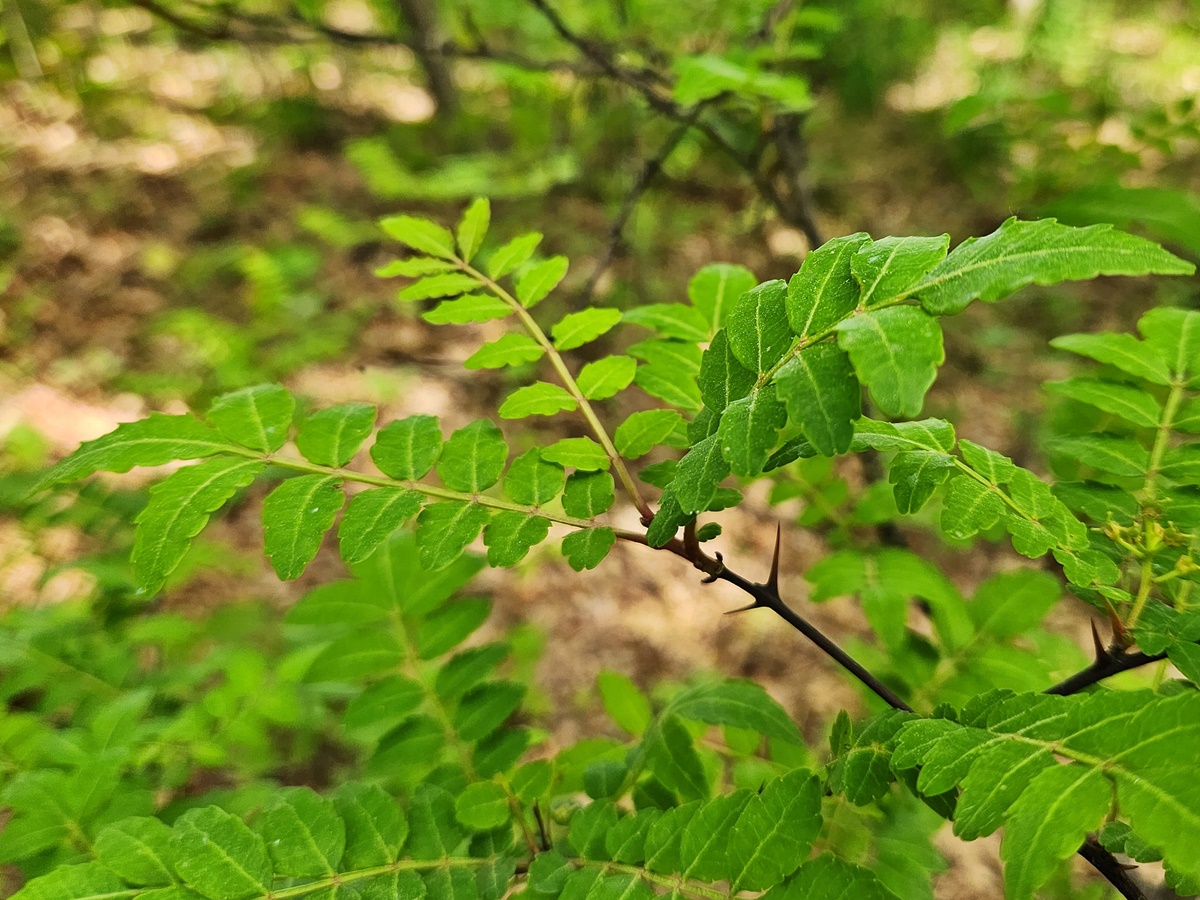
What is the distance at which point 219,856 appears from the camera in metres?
0.79

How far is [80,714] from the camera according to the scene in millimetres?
1388

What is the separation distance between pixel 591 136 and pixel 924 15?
12.6 ft

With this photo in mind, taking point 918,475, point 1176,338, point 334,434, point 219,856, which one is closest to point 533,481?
point 334,434

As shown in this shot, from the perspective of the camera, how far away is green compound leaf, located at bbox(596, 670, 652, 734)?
1486 mm

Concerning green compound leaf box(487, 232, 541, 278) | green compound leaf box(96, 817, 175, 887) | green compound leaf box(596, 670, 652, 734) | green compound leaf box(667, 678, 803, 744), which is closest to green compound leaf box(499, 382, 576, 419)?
green compound leaf box(487, 232, 541, 278)

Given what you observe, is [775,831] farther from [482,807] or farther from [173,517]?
[173,517]

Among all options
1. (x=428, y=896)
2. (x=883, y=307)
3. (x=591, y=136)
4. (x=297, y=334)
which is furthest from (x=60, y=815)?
(x=591, y=136)

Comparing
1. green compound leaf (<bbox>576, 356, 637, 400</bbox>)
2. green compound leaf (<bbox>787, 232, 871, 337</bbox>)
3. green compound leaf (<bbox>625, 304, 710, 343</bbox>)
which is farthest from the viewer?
green compound leaf (<bbox>625, 304, 710, 343</bbox>)

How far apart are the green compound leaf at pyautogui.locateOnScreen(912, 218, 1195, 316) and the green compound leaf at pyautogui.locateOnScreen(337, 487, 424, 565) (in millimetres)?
644

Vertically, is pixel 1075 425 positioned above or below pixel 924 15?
below

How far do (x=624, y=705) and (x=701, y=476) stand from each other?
1004 millimetres

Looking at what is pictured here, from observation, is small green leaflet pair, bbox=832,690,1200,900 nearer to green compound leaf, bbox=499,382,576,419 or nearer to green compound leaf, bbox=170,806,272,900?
green compound leaf, bbox=499,382,576,419

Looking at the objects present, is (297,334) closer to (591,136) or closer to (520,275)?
(591,136)

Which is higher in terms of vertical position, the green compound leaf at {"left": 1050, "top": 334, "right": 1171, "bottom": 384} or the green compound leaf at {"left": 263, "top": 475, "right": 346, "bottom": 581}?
the green compound leaf at {"left": 263, "top": 475, "right": 346, "bottom": 581}
